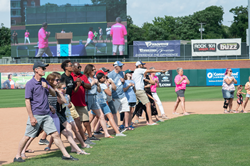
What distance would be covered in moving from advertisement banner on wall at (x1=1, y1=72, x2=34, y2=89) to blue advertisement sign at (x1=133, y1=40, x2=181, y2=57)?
16665 mm

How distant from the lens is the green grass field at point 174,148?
582 cm

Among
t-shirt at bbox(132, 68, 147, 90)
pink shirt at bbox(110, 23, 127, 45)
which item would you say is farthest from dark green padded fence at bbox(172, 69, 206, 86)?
t-shirt at bbox(132, 68, 147, 90)

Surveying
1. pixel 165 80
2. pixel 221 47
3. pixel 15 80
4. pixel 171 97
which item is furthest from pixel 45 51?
pixel 171 97

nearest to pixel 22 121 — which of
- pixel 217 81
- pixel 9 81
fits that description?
pixel 217 81

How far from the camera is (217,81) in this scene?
39.6 m

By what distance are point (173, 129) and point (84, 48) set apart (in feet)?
134

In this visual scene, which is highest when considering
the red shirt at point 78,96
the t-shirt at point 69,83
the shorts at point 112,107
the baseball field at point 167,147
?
the t-shirt at point 69,83

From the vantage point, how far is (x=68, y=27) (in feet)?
163

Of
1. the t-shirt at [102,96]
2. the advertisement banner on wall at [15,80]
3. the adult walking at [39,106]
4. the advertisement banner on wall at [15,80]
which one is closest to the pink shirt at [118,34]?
the advertisement banner on wall at [15,80]

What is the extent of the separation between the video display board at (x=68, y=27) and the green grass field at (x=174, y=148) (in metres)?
39.5

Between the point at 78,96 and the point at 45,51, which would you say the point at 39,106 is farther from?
the point at 45,51

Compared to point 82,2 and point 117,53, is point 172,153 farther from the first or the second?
point 82,2

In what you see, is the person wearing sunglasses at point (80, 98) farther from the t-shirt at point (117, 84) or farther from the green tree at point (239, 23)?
the green tree at point (239, 23)

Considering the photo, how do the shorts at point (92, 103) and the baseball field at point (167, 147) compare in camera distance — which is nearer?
the baseball field at point (167, 147)
